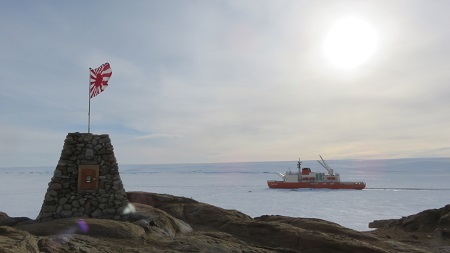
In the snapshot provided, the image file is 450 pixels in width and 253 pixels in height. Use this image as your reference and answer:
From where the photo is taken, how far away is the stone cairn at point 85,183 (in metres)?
15.7

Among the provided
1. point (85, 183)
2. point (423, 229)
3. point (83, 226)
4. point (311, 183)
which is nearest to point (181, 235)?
point (83, 226)

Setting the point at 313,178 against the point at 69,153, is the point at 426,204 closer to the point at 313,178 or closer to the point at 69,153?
the point at 313,178

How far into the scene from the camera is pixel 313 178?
276ft

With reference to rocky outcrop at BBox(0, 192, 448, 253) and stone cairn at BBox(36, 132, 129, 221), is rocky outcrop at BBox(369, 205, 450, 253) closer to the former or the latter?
rocky outcrop at BBox(0, 192, 448, 253)

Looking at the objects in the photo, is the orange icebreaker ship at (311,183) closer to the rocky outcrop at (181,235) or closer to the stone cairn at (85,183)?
the rocky outcrop at (181,235)

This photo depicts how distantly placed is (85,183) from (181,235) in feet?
16.9

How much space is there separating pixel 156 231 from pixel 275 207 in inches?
1495

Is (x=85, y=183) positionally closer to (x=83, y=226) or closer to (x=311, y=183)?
(x=83, y=226)

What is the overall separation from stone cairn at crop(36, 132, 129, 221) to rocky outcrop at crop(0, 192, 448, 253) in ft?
2.87

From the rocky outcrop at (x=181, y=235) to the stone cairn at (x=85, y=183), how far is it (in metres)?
0.88

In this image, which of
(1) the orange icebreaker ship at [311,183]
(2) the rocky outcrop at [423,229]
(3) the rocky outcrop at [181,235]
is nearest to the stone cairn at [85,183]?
(3) the rocky outcrop at [181,235]

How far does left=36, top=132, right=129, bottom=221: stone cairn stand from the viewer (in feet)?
51.5

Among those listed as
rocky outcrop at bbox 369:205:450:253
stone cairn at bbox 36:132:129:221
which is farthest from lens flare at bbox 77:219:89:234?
rocky outcrop at bbox 369:205:450:253

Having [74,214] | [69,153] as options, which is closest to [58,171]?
[69,153]
